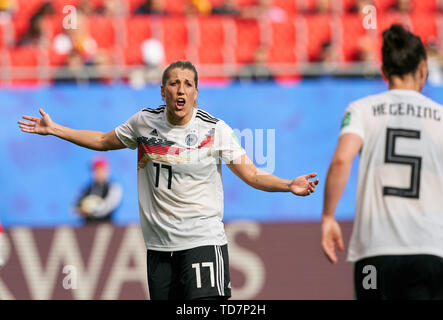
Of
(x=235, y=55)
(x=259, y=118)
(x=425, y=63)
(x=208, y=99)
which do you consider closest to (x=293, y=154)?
(x=259, y=118)

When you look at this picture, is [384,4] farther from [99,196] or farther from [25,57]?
[99,196]

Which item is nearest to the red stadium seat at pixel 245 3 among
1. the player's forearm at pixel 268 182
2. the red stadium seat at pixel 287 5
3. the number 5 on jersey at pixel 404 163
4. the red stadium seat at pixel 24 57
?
the red stadium seat at pixel 287 5

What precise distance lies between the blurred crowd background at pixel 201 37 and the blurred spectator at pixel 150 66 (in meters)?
0.02

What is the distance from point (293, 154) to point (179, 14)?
4497 mm

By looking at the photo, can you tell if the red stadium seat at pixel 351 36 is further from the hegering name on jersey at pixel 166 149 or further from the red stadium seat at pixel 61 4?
the hegering name on jersey at pixel 166 149

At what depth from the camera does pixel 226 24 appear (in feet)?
49.2

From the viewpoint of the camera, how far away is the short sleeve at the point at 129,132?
6277mm

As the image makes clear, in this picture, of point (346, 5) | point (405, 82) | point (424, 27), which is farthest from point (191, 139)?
point (346, 5)

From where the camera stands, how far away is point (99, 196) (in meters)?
12.7

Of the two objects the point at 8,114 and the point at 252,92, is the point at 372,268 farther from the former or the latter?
the point at 8,114

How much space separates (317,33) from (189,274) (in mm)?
10048

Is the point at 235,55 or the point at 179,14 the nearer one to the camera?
the point at 235,55

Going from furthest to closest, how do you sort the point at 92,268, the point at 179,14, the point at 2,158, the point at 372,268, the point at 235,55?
the point at 179,14
the point at 235,55
the point at 2,158
the point at 92,268
the point at 372,268

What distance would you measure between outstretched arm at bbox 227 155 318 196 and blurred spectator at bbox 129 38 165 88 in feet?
24.3
